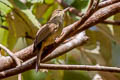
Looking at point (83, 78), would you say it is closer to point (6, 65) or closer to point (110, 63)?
point (110, 63)

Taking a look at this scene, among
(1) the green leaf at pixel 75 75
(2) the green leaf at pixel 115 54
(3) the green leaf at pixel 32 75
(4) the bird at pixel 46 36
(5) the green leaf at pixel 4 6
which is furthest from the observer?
(2) the green leaf at pixel 115 54

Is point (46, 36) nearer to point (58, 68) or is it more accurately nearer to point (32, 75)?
point (58, 68)

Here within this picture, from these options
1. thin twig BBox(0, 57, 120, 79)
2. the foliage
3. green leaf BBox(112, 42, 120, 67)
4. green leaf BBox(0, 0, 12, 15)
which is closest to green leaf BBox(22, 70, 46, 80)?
the foliage

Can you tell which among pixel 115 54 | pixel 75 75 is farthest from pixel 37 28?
pixel 115 54

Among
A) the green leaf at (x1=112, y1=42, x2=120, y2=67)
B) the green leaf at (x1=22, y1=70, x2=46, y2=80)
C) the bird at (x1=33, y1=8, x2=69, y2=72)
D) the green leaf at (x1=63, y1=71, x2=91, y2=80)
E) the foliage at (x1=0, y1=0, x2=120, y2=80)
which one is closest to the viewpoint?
the bird at (x1=33, y1=8, x2=69, y2=72)

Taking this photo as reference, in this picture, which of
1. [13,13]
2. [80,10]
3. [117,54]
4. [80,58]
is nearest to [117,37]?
[80,10]

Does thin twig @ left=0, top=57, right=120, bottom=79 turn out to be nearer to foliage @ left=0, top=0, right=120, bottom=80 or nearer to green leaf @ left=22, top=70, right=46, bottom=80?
foliage @ left=0, top=0, right=120, bottom=80

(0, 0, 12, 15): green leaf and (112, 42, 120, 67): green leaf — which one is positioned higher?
(0, 0, 12, 15): green leaf

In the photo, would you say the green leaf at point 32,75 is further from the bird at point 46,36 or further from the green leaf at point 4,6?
the bird at point 46,36

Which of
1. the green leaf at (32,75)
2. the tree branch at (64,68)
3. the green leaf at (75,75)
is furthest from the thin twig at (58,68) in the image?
the green leaf at (75,75)

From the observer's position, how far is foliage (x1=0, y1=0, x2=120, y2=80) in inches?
48.1

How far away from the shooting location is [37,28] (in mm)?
1212

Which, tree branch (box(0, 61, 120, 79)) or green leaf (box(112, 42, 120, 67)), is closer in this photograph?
tree branch (box(0, 61, 120, 79))

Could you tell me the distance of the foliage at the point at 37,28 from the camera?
122cm
